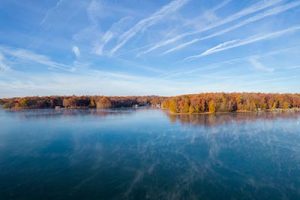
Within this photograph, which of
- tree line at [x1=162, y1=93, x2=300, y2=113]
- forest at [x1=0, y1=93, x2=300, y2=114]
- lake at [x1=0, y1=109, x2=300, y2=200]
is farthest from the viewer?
forest at [x1=0, y1=93, x2=300, y2=114]

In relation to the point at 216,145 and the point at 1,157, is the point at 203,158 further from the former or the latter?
the point at 1,157

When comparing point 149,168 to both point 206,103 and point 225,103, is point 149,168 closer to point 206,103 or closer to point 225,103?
point 206,103

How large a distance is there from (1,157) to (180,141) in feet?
32.5

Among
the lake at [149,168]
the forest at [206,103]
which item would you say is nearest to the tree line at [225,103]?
A: the forest at [206,103]

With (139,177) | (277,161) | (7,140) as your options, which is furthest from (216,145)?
(7,140)

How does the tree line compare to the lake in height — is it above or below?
above

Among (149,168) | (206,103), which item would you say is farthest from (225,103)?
(149,168)

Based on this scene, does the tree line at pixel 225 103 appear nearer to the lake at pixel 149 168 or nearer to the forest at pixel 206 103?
the forest at pixel 206 103

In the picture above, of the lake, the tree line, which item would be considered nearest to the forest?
the tree line

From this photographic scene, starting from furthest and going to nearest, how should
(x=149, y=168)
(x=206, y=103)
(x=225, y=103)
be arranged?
(x=225, y=103)
(x=206, y=103)
(x=149, y=168)

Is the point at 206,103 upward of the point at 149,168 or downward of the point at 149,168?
upward

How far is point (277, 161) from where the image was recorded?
33.4ft

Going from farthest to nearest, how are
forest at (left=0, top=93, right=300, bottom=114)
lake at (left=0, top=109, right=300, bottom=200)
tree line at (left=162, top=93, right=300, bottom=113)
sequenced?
forest at (left=0, top=93, right=300, bottom=114), tree line at (left=162, top=93, right=300, bottom=113), lake at (left=0, top=109, right=300, bottom=200)

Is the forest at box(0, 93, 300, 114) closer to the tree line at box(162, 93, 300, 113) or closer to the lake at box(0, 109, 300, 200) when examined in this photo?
the tree line at box(162, 93, 300, 113)
